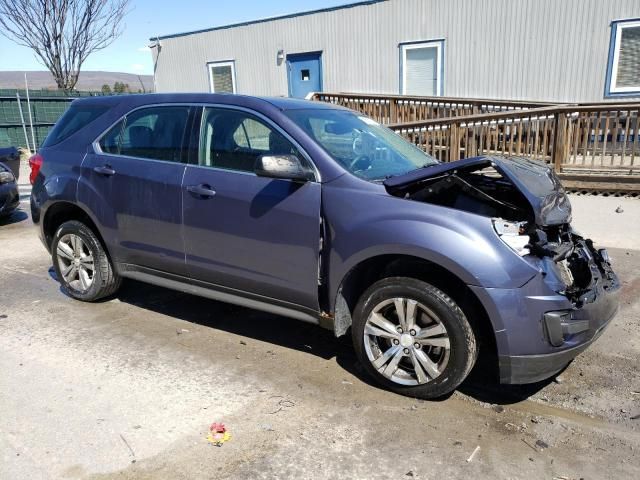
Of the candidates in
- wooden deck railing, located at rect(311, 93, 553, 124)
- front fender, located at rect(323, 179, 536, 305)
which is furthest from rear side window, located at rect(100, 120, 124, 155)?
wooden deck railing, located at rect(311, 93, 553, 124)

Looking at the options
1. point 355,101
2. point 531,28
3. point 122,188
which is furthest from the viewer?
point 355,101

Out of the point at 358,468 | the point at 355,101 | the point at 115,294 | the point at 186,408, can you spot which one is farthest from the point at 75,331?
the point at 355,101

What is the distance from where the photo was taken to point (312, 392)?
3543 mm

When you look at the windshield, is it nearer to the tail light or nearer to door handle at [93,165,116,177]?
door handle at [93,165,116,177]

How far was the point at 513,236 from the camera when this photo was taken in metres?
3.09

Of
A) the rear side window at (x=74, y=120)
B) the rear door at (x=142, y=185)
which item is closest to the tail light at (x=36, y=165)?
the rear side window at (x=74, y=120)

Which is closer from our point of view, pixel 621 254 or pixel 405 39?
pixel 621 254

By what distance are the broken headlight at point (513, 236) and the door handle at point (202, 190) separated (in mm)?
1978

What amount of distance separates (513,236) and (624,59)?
11.0 metres

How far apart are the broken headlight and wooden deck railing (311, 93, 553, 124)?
32.6 ft

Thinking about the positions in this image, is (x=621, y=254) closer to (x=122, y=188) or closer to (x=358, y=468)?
(x=358, y=468)

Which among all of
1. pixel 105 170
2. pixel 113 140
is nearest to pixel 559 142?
pixel 113 140

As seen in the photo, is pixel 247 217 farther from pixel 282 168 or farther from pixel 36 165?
pixel 36 165

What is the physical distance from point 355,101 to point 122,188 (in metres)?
10.8
